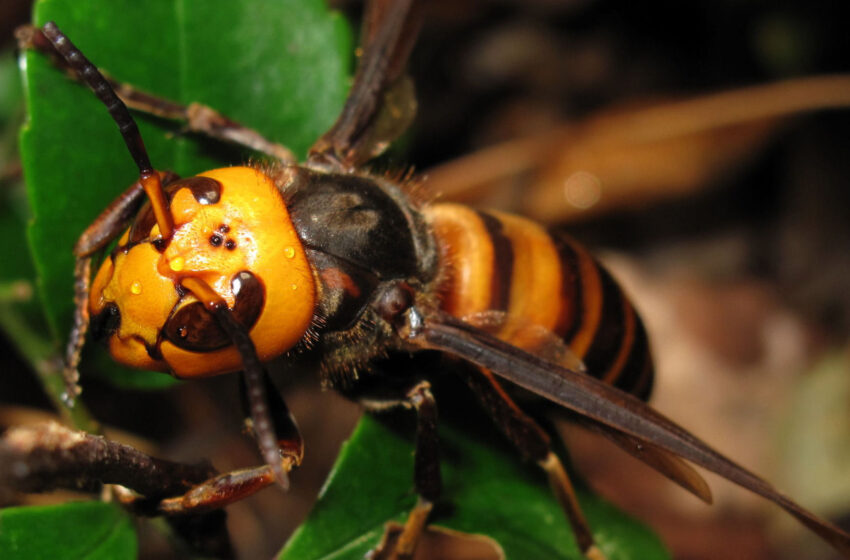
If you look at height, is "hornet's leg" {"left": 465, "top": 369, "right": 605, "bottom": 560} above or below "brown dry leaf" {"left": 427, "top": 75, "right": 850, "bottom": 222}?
below

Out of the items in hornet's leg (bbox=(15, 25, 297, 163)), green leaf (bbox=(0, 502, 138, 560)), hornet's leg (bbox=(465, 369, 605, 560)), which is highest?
hornet's leg (bbox=(15, 25, 297, 163))

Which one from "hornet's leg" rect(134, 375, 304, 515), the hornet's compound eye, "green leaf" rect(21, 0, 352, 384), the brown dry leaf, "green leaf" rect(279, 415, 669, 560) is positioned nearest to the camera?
the hornet's compound eye

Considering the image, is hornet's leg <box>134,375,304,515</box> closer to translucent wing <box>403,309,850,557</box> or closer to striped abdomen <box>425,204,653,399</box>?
translucent wing <box>403,309,850,557</box>

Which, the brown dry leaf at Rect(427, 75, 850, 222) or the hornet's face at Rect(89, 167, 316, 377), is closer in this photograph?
the hornet's face at Rect(89, 167, 316, 377)

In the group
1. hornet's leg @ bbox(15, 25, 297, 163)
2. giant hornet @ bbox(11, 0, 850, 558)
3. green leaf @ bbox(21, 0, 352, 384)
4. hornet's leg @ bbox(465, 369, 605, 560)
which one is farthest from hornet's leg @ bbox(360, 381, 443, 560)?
green leaf @ bbox(21, 0, 352, 384)

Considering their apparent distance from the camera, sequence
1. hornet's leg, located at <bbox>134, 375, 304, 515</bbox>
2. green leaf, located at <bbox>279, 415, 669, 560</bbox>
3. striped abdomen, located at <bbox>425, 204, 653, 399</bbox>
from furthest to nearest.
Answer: striped abdomen, located at <bbox>425, 204, 653, 399</bbox> → green leaf, located at <bbox>279, 415, 669, 560</bbox> → hornet's leg, located at <bbox>134, 375, 304, 515</bbox>

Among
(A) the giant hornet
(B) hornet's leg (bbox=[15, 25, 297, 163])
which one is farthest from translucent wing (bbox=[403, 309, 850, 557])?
(B) hornet's leg (bbox=[15, 25, 297, 163])

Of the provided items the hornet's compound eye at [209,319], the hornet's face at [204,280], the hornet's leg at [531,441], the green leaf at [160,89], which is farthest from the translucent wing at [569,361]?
the green leaf at [160,89]

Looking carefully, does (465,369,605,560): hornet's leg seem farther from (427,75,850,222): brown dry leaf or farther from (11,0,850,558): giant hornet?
(427,75,850,222): brown dry leaf
